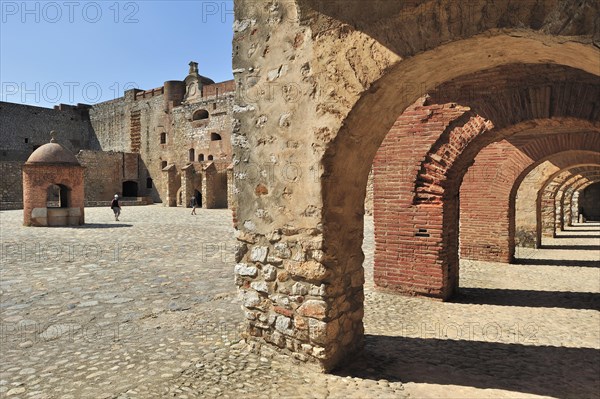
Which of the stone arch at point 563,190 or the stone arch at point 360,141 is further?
the stone arch at point 563,190

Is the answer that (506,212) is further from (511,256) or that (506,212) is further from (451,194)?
(451,194)

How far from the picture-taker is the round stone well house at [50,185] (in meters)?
15.3

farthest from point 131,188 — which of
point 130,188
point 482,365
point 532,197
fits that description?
point 482,365

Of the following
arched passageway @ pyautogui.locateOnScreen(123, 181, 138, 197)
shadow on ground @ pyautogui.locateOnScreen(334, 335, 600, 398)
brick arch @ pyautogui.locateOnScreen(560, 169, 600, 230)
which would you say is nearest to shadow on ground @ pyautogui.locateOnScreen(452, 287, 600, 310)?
shadow on ground @ pyautogui.locateOnScreen(334, 335, 600, 398)

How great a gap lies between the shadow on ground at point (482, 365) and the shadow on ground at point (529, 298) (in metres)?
1.82

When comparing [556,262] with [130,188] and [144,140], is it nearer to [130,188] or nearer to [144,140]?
[144,140]

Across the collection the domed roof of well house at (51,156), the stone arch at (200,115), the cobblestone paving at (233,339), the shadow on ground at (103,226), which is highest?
the stone arch at (200,115)

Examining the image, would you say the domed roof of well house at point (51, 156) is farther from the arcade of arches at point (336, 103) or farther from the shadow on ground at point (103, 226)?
the arcade of arches at point (336, 103)

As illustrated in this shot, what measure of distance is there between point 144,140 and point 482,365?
3796cm

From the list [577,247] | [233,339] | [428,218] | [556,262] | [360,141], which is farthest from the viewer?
[577,247]

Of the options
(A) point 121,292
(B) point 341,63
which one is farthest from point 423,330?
(A) point 121,292

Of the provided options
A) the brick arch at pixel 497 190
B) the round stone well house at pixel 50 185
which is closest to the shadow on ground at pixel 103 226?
the round stone well house at pixel 50 185

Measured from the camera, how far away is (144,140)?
37594 mm

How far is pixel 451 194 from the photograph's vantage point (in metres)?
6.58
